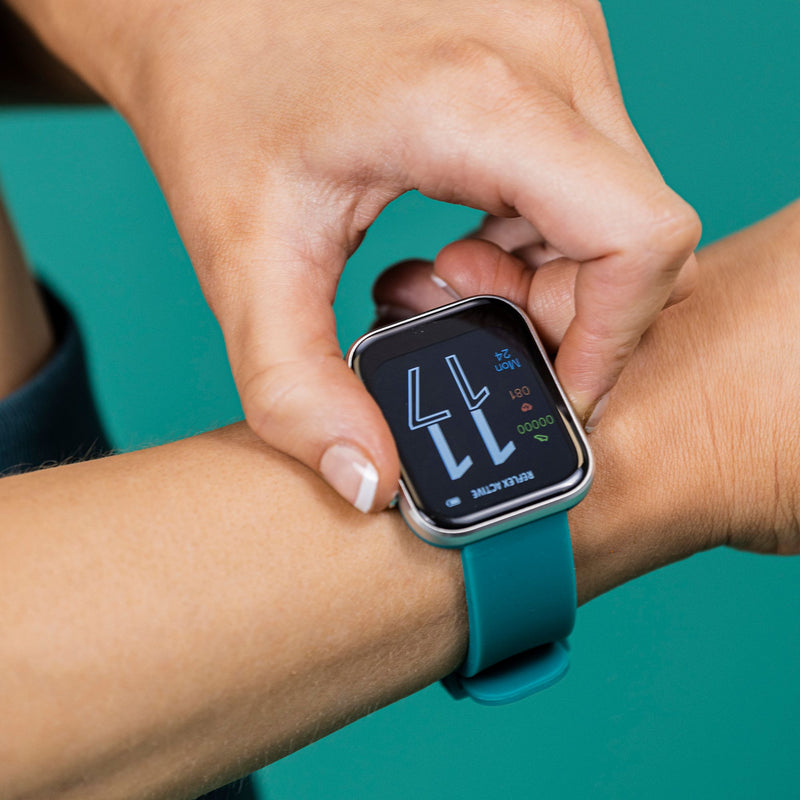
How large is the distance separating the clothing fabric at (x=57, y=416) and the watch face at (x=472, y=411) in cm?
41

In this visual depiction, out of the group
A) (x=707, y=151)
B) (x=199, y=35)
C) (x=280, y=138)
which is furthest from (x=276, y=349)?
(x=707, y=151)

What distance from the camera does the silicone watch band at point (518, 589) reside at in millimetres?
731

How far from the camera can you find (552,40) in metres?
0.82

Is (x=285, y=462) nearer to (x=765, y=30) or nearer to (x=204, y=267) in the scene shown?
(x=204, y=267)

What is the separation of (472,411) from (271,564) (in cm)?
23

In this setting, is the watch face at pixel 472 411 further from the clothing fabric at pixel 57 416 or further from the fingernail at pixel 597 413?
the clothing fabric at pixel 57 416

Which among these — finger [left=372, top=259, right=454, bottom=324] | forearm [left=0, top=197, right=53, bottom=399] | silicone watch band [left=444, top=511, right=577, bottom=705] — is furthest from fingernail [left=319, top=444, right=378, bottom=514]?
forearm [left=0, top=197, right=53, bottom=399]

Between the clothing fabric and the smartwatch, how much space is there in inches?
15.5

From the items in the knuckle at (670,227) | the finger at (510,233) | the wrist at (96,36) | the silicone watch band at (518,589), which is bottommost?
the silicone watch band at (518,589)

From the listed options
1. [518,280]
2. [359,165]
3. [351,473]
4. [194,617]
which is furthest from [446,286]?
[194,617]

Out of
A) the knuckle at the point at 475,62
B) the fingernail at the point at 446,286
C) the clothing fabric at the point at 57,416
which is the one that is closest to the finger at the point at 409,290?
the fingernail at the point at 446,286

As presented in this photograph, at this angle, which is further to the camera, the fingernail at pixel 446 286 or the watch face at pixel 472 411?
the fingernail at pixel 446 286

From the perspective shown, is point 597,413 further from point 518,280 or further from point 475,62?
point 475,62

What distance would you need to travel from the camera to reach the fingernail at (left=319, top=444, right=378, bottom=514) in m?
0.69
